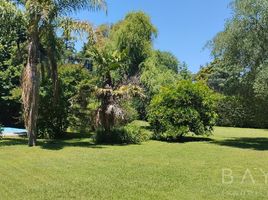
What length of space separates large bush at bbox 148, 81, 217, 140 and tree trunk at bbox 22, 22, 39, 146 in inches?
247

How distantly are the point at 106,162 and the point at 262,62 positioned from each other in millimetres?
8381

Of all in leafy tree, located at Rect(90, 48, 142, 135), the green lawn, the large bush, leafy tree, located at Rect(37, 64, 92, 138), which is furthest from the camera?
leafy tree, located at Rect(37, 64, 92, 138)

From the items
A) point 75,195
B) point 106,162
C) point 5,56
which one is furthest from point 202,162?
point 5,56

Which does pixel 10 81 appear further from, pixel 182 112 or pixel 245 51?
pixel 245 51

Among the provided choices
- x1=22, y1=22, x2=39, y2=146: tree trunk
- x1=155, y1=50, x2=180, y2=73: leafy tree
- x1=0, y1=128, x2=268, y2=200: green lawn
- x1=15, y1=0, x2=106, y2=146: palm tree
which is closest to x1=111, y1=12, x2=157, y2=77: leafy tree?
x1=155, y1=50, x2=180, y2=73: leafy tree

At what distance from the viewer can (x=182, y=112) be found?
20.1 m

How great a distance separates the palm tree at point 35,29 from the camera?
52.6 ft

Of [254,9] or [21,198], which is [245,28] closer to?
[254,9]

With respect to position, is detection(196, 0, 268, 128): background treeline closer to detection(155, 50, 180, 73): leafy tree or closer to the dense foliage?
the dense foliage

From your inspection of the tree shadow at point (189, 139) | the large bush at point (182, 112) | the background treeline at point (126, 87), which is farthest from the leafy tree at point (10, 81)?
the tree shadow at point (189, 139)

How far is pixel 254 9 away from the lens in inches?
673

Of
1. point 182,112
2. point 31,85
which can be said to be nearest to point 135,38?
point 182,112

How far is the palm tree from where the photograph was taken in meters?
16.0

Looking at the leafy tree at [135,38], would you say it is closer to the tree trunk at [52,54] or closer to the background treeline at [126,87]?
the background treeline at [126,87]
